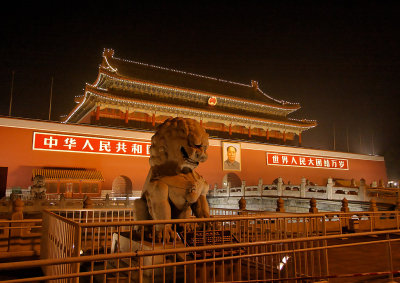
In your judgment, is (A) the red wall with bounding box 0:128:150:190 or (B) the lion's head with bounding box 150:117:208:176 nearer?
(B) the lion's head with bounding box 150:117:208:176

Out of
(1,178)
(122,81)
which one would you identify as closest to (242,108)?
(122,81)

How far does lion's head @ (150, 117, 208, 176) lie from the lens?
454 cm

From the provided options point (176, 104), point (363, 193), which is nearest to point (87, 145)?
point (176, 104)

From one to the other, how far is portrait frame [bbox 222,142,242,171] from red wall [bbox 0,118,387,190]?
10.4 inches

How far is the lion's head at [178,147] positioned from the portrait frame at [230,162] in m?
15.7

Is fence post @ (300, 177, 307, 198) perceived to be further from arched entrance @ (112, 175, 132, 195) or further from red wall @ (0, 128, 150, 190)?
red wall @ (0, 128, 150, 190)

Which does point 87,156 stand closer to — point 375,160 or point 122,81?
point 122,81

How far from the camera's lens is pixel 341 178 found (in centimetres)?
2484

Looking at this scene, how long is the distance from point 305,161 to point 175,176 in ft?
68.9

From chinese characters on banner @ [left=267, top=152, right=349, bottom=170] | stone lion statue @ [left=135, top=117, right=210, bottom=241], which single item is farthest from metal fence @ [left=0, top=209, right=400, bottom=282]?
chinese characters on banner @ [left=267, top=152, right=349, bottom=170]

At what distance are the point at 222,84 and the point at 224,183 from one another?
10.4 meters

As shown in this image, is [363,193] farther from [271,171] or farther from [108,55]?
[108,55]

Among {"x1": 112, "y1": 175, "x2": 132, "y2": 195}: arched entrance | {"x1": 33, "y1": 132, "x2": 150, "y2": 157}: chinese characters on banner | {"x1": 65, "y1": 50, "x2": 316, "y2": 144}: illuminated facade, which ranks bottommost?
{"x1": 112, "y1": 175, "x2": 132, "y2": 195}: arched entrance

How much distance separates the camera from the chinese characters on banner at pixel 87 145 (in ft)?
49.5
